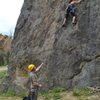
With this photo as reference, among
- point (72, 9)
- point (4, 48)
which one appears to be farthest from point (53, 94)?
point (4, 48)

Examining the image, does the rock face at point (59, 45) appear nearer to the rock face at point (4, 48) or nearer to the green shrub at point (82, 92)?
the green shrub at point (82, 92)

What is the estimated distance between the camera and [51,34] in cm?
2200

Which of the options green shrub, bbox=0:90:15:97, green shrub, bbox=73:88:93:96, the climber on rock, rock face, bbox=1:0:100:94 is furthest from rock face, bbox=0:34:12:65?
green shrub, bbox=73:88:93:96

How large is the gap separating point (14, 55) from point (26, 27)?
1848 millimetres

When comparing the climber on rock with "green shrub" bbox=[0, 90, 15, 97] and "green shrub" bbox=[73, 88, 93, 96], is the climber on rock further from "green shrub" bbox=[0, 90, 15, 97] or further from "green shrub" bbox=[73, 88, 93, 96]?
"green shrub" bbox=[0, 90, 15, 97]

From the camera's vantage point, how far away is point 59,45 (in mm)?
21016

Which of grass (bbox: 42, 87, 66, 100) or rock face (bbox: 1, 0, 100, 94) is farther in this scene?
rock face (bbox: 1, 0, 100, 94)

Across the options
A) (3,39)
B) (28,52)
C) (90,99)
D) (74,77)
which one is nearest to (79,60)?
(74,77)

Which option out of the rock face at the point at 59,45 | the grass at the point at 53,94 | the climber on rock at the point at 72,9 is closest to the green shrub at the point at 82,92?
the rock face at the point at 59,45

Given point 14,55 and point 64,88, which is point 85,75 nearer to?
point 64,88

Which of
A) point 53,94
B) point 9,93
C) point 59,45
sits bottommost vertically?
point 53,94

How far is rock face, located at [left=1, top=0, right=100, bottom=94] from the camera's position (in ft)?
64.5

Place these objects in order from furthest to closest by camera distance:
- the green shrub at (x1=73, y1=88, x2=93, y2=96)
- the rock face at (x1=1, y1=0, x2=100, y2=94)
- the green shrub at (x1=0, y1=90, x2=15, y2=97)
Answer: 1. the green shrub at (x1=0, y1=90, x2=15, y2=97)
2. the rock face at (x1=1, y1=0, x2=100, y2=94)
3. the green shrub at (x1=73, y1=88, x2=93, y2=96)

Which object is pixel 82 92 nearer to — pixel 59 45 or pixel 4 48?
pixel 59 45
